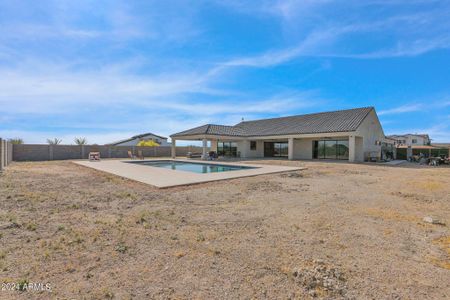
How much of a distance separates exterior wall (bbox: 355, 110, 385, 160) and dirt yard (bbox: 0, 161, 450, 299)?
1576cm

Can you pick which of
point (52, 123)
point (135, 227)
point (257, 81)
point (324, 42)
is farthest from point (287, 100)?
point (52, 123)

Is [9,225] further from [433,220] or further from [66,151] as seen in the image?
[66,151]

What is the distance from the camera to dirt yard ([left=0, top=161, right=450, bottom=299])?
2.31 metres

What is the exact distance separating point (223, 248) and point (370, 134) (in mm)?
23455

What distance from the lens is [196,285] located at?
235 centimetres

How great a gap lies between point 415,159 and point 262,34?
21.4m

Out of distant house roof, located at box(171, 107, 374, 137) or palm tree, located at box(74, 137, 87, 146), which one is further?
palm tree, located at box(74, 137, 87, 146)

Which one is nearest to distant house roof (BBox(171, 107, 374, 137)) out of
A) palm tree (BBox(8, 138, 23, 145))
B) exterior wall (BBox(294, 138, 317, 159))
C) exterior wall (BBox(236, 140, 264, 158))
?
exterior wall (BBox(236, 140, 264, 158))

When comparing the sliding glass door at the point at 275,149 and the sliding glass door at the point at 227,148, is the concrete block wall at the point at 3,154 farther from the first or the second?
the sliding glass door at the point at 275,149

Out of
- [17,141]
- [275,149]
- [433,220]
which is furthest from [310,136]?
[17,141]

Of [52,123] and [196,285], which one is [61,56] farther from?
[52,123]

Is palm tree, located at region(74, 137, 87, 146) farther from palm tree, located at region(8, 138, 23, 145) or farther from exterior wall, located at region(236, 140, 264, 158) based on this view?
exterior wall, located at region(236, 140, 264, 158)

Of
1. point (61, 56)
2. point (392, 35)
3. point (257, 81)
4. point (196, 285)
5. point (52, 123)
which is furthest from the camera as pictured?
point (52, 123)

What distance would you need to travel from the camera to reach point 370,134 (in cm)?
2169
